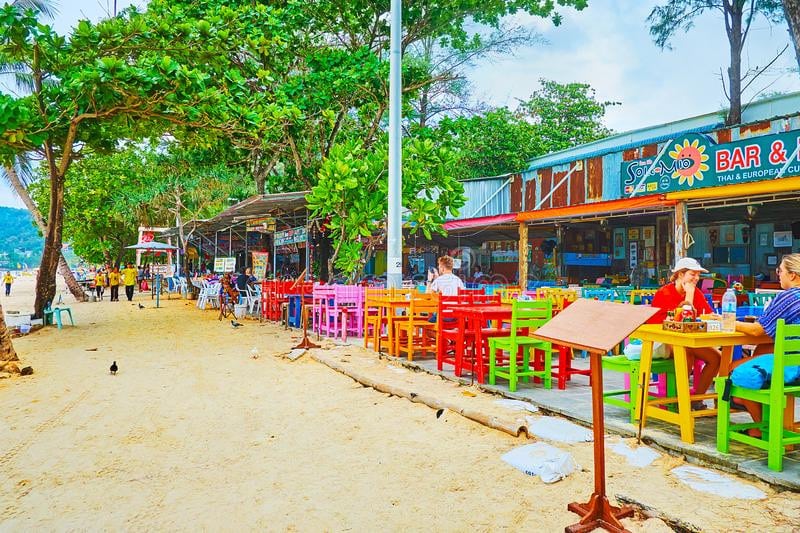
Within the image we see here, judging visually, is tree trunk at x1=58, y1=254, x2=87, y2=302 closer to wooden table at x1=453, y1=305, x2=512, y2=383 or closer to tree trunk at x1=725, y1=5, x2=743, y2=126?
wooden table at x1=453, y1=305, x2=512, y2=383

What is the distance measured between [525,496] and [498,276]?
49.6ft

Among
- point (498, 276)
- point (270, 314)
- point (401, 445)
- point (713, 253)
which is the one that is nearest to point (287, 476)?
point (401, 445)

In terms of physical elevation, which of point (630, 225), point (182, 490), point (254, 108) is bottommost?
point (182, 490)

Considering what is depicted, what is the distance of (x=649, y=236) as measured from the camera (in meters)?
15.0

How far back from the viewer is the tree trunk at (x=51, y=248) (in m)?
13.3

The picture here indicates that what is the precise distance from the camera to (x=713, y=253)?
14.1 meters

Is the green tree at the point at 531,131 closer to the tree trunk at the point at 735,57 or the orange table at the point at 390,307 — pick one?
the tree trunk at the point at 735,57

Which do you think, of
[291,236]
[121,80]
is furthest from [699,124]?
[121,80]

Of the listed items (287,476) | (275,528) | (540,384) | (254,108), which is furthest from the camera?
(254,108)

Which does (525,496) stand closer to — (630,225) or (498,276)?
(630,225)

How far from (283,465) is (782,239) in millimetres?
12596

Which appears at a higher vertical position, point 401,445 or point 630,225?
point 630,225

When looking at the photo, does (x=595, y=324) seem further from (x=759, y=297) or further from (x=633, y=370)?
(x=759, y=297)

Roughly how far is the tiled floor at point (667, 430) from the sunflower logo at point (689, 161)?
206 inches
